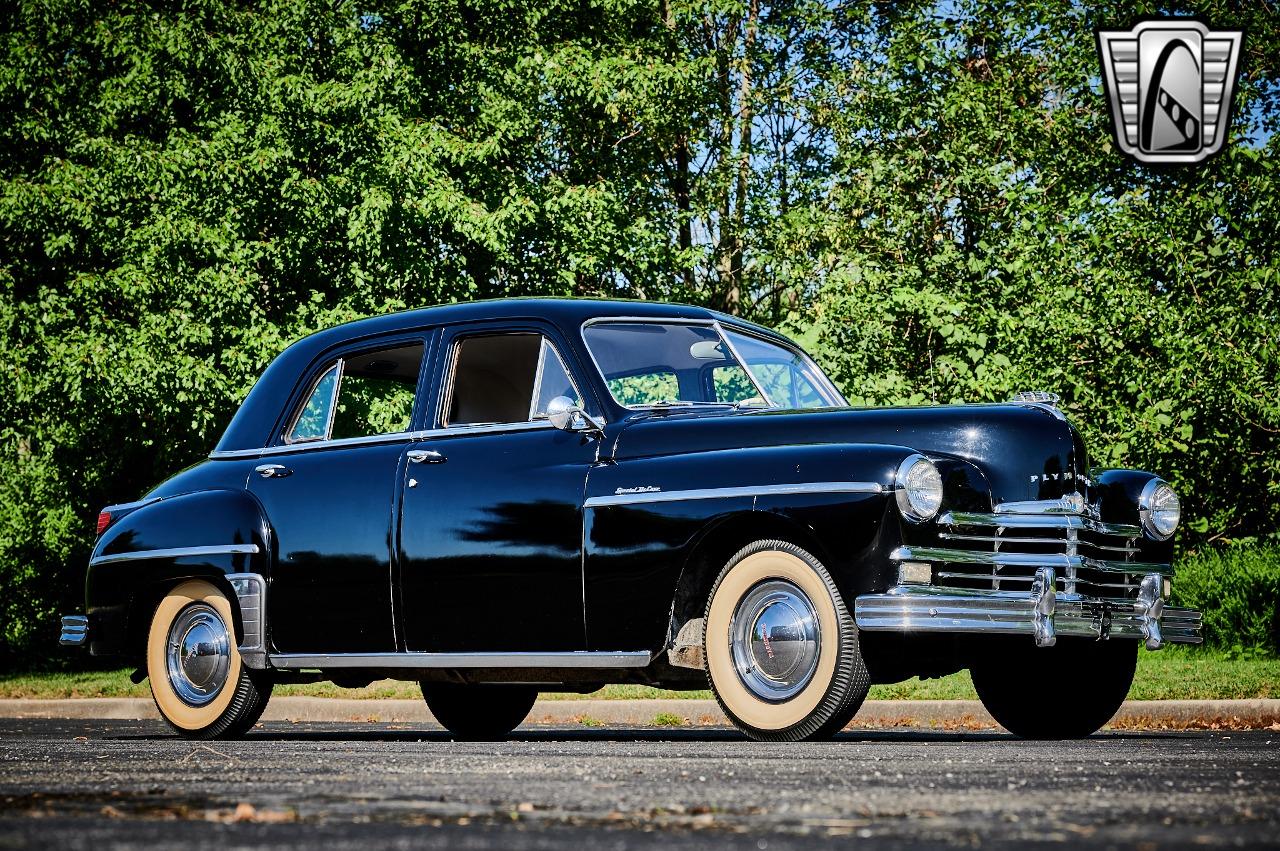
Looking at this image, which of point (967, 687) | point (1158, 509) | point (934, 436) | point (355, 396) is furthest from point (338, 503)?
point (967, 687)

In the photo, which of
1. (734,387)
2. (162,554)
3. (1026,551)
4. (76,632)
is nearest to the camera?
(1026,551)

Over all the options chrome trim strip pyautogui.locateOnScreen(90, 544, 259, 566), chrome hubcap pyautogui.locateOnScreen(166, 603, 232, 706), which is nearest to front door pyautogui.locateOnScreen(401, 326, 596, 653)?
chrome trim strip pyautogui.locateOnScreen(90, 544, 259, 566)

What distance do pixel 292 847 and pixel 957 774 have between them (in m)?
2.45

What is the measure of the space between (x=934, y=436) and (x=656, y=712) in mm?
5282

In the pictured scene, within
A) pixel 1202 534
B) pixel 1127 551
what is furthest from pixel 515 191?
pixel 1127 551

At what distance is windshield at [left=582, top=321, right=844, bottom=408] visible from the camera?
8500 mm

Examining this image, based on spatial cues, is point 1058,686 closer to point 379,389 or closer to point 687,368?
point 687,368

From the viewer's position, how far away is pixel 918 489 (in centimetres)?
716

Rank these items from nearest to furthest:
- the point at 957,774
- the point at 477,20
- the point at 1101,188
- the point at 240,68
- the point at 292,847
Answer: the point at 292,847, the point at 957,774, the point at 1101,188, the point at 240,68, the point at 477,20

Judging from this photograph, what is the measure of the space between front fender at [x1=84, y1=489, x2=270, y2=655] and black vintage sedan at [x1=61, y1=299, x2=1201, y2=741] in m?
0.02

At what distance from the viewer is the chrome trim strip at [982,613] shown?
7000 millimetres

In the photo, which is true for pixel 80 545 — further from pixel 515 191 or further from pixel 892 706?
pixel 892 706

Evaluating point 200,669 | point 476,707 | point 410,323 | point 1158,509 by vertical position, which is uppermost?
point 410,323

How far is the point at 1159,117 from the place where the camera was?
18344 millimetres
